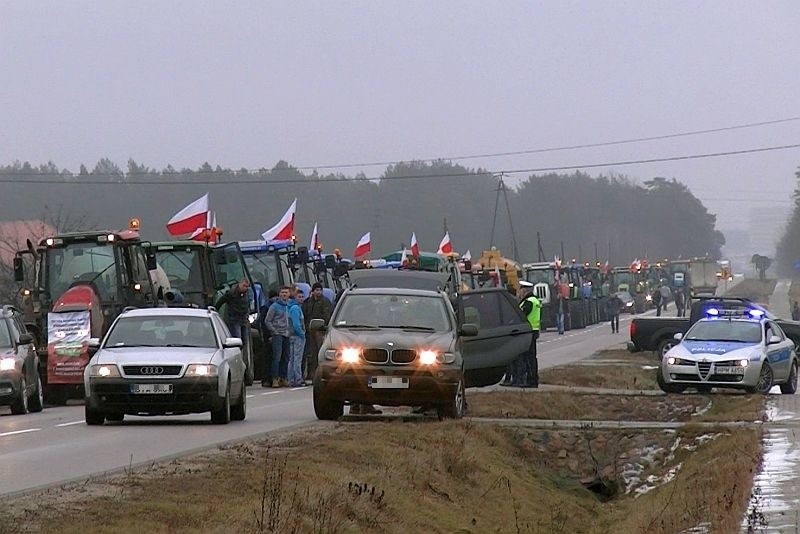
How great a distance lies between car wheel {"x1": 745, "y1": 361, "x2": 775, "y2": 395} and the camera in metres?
31.3

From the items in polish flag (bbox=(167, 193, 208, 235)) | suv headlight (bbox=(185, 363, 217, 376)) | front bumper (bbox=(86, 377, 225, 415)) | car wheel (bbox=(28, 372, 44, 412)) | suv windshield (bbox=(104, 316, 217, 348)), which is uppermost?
polish flag (bbox=(167, 193, 208, 235))

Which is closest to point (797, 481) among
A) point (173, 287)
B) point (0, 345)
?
point (0, 345)

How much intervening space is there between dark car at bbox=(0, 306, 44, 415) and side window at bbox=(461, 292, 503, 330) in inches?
270

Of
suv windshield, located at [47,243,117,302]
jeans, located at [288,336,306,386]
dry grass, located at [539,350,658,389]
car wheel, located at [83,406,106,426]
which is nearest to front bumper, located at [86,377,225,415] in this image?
car wheel, located at [83,406,106,426]

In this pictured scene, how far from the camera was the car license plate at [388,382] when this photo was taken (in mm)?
21531

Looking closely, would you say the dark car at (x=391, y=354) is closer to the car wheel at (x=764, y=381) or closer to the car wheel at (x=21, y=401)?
the car wheel at (x=21, y=401)

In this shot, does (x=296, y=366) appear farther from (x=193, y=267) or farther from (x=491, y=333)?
(x=491, y=333)

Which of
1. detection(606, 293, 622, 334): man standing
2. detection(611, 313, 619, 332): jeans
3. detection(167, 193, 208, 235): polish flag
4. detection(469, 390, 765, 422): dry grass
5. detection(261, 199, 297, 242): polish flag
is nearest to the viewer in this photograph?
detection(469, 390, 765, 422): dry grass

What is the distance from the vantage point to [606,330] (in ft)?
252

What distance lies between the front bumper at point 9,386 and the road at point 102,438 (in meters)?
0.28

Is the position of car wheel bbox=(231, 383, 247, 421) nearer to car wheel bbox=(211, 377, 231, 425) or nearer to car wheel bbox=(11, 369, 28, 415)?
car wheel bbox=(211, 377, 231, 425)

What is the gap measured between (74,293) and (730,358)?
11.1 metres

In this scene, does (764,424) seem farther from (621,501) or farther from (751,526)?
(751,526)

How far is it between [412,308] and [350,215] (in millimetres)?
148521
